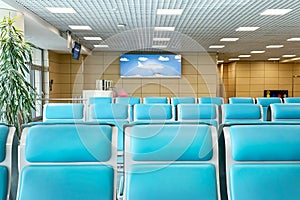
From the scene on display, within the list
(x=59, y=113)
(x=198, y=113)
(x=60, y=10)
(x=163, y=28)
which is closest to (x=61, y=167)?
(x=59, y=113)

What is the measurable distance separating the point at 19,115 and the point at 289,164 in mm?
3901

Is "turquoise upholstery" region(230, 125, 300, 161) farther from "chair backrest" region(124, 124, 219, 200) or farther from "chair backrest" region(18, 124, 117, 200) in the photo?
"chair backrest" region(18, 124, 117, 200)

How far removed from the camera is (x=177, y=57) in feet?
52.3

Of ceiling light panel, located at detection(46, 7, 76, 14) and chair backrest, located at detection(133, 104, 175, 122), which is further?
ceiling light panel, located at detection(46, 7, 76, 14)

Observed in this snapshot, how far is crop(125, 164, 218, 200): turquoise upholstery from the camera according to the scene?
1776mm

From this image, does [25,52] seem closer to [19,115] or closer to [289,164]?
[19,115]

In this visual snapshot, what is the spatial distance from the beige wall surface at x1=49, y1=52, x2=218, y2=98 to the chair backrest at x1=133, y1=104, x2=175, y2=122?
38.7ft

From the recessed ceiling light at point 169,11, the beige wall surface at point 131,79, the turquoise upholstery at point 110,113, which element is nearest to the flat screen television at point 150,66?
the beige wall surface at point 131,79

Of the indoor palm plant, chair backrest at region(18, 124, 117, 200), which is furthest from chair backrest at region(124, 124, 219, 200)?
the indoor palm plant

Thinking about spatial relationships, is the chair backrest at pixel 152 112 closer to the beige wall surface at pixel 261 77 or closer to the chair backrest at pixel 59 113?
the chair backrest at pixel 59 113

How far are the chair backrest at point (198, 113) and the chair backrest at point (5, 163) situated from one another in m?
2.58

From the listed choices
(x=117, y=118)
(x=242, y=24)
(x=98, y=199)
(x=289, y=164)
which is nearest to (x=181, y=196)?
(x=98, y=199)

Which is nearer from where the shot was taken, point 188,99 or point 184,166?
point 184,166

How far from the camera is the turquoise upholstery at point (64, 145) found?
69.4 inches
